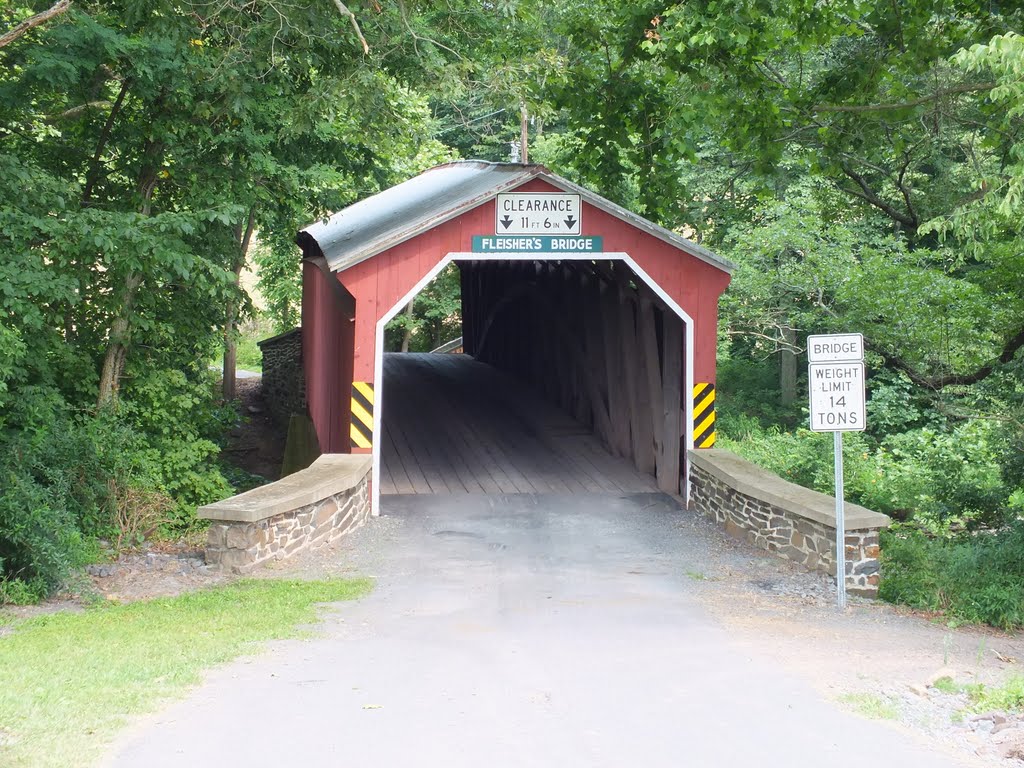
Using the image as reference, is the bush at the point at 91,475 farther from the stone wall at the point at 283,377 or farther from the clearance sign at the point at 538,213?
the stone wall at the point at 283,377

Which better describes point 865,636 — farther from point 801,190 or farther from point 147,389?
point 801,190

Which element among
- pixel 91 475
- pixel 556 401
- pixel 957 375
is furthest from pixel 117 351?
pixel 957 375

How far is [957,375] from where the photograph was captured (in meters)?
13.8

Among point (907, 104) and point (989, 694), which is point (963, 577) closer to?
point (989, 694)

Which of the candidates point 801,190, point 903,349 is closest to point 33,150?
point 903,349

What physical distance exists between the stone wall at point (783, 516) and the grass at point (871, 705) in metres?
2.96

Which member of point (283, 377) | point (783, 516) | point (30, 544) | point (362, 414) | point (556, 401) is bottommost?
point (30, 544)

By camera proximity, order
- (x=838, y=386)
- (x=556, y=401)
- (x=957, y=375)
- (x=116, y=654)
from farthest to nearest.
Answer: (x=556, y=401) → (x=957, y=375) → (x=838, y=386) → (x=116, y=654)

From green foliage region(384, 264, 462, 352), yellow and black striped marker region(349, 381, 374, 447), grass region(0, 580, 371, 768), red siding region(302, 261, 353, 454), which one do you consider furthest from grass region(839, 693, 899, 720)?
green foliage region(384, 264, 462, 352)

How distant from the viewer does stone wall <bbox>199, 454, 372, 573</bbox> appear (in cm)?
855

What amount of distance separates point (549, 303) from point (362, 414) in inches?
235

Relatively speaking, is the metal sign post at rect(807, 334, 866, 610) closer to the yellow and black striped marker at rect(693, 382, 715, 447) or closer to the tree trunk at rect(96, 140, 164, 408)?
the yellow and black striped marker at rect(693, 382, 715, 447)

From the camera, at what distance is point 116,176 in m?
12.2

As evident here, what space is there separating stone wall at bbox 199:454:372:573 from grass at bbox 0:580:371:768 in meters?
0.48
